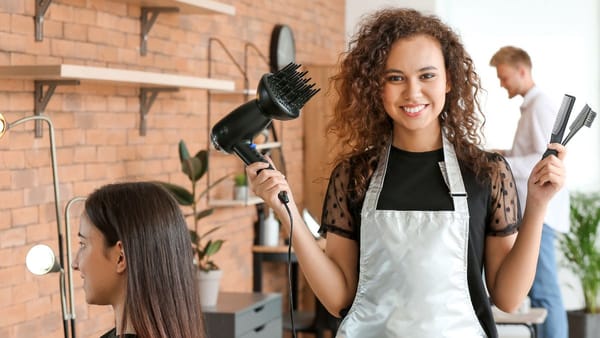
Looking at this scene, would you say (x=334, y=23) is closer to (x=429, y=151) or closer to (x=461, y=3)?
(x=461, y=3)

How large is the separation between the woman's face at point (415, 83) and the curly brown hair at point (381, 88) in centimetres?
2

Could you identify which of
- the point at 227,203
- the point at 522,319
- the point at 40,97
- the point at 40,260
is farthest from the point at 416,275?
the point at 227,203

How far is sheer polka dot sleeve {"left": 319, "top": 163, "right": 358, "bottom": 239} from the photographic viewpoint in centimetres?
217

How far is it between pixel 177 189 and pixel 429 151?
209cm

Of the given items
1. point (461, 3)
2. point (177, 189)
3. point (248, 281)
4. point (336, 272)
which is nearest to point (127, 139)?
point (177, 189)

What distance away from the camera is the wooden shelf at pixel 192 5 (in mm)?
4004

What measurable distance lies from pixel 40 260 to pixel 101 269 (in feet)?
2.67

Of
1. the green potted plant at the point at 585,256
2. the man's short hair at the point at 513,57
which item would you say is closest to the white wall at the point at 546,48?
the green potted plant at the point at 585,256

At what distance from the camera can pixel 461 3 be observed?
23.5 ft

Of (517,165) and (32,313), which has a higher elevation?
(517,165)

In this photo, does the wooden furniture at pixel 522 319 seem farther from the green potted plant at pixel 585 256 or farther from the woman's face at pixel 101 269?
the woman's face at pixel 101 269

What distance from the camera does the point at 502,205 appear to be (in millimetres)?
2096

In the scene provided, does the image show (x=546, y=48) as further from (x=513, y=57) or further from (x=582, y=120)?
(x=582, y=120)

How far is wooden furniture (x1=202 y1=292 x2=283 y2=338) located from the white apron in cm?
189
